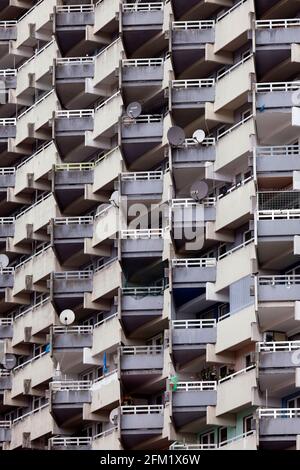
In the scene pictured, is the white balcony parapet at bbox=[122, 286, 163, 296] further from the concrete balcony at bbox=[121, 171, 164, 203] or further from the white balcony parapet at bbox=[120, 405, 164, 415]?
the white balcony parapet at bbox=[120, 405, 164, 415]

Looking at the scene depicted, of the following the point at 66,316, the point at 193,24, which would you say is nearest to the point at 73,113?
the point at 193,24

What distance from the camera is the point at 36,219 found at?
112062 mm

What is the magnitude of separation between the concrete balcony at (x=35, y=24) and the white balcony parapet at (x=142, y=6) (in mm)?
6997

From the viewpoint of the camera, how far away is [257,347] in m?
93.5

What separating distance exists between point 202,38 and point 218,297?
41.7ft

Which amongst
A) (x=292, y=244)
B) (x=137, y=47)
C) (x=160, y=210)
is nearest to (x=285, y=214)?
(x=292, y=244)

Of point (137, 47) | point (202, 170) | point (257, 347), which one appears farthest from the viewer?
point (137, 47)

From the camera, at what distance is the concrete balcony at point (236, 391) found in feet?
308

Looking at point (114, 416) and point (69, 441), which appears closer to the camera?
point (114, 416)

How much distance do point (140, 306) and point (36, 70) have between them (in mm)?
18704

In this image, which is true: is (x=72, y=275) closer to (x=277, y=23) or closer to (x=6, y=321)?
(x=6, y=321)

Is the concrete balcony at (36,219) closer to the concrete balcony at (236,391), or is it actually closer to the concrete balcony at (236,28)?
the concrete balcony at (236,28)

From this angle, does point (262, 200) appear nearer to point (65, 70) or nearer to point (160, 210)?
point (160, 210)

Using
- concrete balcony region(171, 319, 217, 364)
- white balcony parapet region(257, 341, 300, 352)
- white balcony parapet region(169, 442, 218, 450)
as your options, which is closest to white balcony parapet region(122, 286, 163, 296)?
concrete balcony region(171, 319, 217, 364)
